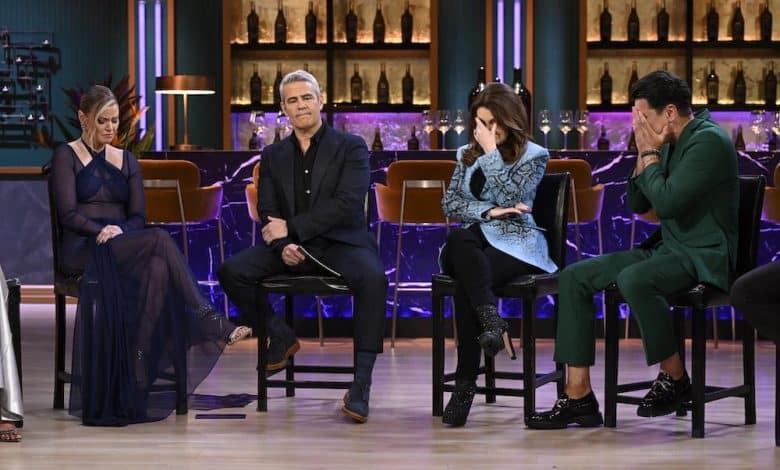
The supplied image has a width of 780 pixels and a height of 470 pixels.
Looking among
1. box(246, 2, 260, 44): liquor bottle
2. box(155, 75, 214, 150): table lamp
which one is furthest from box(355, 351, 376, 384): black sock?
box(246, 2, 260, 44): liquor bottle

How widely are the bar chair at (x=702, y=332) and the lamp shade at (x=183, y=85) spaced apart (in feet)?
16.4

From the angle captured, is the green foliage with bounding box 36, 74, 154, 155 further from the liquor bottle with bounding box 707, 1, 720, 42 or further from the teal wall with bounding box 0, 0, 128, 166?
the liquor bottle with bounding box 707, 1, 720, 42

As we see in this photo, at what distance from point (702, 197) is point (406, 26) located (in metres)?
5.28

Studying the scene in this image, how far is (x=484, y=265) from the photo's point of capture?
13.1ft

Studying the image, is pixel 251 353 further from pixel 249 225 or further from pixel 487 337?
pixel 487 337

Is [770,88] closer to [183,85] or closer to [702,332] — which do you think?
[183,85]

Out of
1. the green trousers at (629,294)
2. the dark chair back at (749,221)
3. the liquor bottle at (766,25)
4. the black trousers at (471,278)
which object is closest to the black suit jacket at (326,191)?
the black trousers at (471,278)

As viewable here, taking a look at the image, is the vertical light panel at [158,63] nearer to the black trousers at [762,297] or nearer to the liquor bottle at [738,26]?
the liquor bottle at [738,26]

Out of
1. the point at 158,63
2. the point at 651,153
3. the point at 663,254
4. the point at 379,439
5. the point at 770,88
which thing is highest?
the point at 158,63

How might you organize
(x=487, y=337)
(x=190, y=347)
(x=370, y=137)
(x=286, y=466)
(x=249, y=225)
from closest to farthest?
1. (x=286, y=466)
2. (x=487, y=337)
3. (x=190, y=347)
4. (x=249, y=225)
5. (x=370, y=137)

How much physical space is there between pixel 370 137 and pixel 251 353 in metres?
3.34

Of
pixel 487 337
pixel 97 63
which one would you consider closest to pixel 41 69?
pixel 97 63

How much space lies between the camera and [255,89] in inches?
352

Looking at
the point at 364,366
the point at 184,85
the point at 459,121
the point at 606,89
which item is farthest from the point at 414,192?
the point at 606,89
